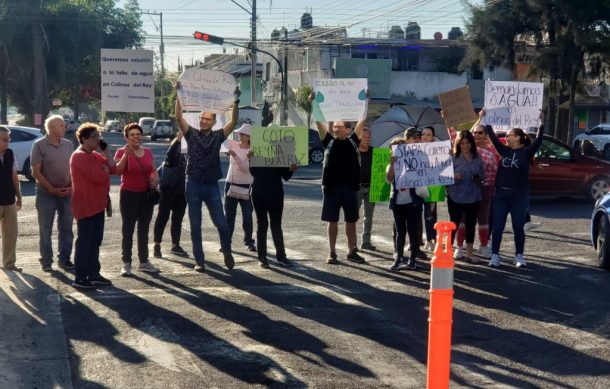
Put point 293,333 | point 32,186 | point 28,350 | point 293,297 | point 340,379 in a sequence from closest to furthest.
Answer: point 340,379
point 28,350
point 293,333
point 293,297
point 32,186

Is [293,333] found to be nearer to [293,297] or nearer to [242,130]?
[293,297]

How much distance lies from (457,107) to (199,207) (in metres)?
4.19

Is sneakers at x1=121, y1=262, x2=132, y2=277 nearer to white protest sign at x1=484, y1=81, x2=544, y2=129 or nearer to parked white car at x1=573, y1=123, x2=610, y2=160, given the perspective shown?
white protest sign at x1=484, y1=81, x2=544, y2=129

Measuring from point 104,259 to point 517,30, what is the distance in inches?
1124

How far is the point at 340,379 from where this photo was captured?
21.5ft

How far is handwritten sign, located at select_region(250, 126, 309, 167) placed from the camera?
11320 mm

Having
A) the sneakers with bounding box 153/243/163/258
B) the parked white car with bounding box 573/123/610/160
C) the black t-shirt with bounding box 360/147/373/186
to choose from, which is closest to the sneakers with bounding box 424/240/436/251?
the black t-shirt with bounding box 360/147/373/186

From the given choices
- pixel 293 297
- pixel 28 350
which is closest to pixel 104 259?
pixel 293 297

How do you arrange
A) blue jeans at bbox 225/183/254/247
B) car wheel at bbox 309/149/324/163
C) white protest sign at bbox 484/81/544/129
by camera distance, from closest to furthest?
blue jeans at bbox 225/183/254/247
white protest sign at bbox 484/81/544/129
car wheel at bbox 309/149/324/163

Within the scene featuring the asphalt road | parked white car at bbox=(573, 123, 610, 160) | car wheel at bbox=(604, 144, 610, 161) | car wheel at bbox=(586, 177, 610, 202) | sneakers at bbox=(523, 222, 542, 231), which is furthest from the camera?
parked white car at bbox=(573, 123, 610, 160)

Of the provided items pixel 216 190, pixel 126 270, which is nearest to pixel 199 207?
pixel 216 190

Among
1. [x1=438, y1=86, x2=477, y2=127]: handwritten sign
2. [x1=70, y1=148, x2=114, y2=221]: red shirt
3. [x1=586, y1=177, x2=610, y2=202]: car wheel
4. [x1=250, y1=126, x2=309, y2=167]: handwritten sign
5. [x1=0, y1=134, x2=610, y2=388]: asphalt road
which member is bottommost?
[x1=0, y1=134, x2=610, y2=388]: asphalt road

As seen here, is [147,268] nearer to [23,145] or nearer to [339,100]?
[339,100]

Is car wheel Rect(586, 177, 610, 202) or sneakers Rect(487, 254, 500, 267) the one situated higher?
car wheel Rect(586, 177, 610, 202)
